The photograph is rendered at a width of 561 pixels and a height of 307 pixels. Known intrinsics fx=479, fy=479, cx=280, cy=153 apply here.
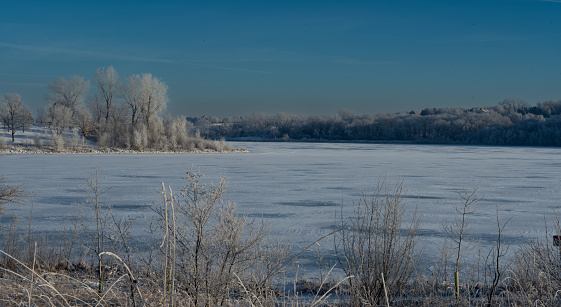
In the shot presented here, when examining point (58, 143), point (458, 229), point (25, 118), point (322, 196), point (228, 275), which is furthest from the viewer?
point (25, 118)

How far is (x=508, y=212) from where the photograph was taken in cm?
1050

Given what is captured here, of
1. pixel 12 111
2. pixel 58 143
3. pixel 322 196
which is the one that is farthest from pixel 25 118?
pixel 322 196

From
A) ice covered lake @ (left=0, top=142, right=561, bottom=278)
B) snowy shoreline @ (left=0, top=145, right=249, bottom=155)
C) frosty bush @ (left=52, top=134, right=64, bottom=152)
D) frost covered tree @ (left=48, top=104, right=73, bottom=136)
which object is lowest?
ice covered lake @ (left=0, top=142, right=561, bottom=278)

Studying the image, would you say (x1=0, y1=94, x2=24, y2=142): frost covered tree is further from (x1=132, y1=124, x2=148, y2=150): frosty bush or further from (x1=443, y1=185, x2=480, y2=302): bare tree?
(x1=443, y1=185, x2=480, y2=302): bare tree

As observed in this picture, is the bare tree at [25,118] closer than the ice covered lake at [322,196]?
No

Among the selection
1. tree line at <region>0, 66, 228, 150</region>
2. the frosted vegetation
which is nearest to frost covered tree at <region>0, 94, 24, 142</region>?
tree line at <region>0, 66, 228, 150</region>

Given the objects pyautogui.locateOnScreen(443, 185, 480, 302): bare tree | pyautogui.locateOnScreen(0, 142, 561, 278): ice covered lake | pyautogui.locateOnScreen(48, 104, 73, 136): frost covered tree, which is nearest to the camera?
pyautogui.locateOnScreen(443, 185, 480, 302): bare tree

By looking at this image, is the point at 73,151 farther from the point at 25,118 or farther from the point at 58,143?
the point at 25,118

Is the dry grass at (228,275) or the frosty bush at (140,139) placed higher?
the frosty bush at (140,139)

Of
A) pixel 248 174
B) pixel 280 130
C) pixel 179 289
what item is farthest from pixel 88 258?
pixel 280 130

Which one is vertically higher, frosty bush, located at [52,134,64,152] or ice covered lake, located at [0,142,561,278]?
frosty bush, located at [52,134,64,152]

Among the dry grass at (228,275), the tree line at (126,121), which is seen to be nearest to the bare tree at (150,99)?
the tree line at (126,121)

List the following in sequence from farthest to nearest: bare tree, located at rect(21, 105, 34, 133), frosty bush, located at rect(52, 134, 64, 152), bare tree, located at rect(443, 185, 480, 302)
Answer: bare tree, located at rect(21, 105, 34, 133), frosty bush, located at rect(52, 134, 64, 152), bare tree, located at rect(443, 185, 480, 302)

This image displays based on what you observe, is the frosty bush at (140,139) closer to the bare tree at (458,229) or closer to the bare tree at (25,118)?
the bare tree at (25,118)
